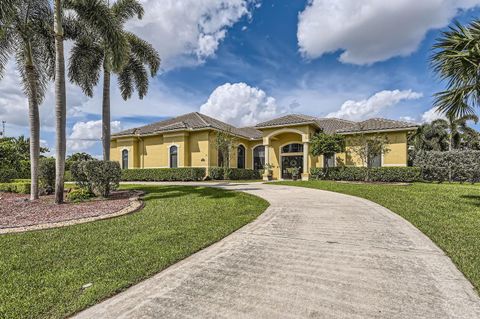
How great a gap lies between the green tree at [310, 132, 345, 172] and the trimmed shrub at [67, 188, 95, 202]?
1586 cm

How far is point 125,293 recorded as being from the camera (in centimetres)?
335

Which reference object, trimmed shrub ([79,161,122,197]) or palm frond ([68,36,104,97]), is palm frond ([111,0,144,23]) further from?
trimmed shrub ([79,161,122,197])

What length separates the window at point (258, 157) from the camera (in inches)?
1131

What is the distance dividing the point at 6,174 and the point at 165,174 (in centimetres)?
1168

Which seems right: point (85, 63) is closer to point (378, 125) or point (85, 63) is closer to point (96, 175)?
point (96, 175)

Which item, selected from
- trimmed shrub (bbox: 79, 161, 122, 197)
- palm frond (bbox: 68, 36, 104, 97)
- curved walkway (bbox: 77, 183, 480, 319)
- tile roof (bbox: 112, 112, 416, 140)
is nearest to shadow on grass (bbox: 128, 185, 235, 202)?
trimmed shrub (bbox: 79, 161, 122, 197)

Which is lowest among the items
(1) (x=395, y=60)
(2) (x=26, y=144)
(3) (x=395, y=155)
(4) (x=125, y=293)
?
(4) (x=125, y=293)

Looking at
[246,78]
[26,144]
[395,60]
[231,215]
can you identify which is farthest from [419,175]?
[26,144]

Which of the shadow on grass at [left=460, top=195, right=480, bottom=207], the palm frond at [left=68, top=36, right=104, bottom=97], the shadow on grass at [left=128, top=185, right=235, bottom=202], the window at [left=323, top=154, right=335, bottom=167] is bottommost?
the shadow on grass at [left=460, top=195, right=480, bottom=207]

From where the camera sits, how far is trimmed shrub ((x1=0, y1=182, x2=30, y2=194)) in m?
15.0

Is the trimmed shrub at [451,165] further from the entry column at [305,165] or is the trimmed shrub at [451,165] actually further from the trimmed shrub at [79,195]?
the trimmed shrub at [79,195]

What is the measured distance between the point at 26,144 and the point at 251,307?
40.9 meters

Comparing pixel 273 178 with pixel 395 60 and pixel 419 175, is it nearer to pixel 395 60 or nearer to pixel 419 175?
pixel 419 175

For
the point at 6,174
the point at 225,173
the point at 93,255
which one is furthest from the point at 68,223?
the point at 6,174
